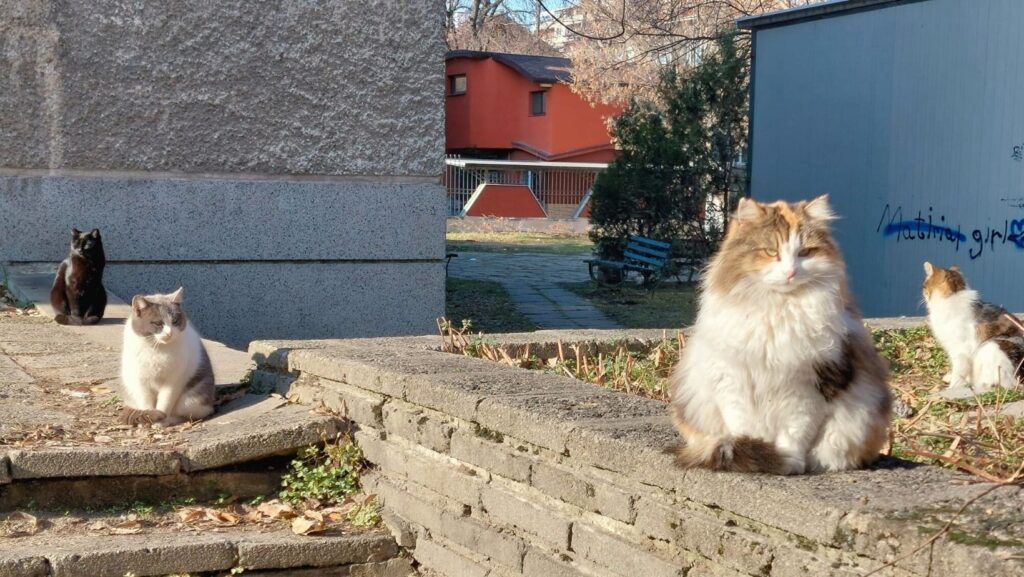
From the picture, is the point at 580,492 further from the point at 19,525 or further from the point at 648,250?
the point at 648,250

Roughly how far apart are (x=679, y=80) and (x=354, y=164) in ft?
33.1

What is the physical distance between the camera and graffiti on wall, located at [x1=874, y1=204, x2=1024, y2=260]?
483 inches

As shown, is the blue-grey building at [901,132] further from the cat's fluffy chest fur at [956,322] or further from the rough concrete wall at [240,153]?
the cat's fluffy chest fur at [956,322]

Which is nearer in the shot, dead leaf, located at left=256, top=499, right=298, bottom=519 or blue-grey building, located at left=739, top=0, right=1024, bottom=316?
dead leaf, located at left=256, top=499, right=298, bottom=519

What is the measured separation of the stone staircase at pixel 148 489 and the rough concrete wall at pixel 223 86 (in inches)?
136

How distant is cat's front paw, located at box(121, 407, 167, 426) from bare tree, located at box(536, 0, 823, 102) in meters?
12.6

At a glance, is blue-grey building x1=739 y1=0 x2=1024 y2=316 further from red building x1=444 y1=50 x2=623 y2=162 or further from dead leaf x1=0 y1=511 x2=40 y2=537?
red building x1=444 y1=50 x2=623 y2=162

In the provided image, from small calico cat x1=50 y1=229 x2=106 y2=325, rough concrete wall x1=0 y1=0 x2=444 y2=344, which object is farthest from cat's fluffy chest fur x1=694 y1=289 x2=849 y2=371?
rough concrete wall x1=0 y1=0 x2=444 y2=344

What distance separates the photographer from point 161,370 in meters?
5.02

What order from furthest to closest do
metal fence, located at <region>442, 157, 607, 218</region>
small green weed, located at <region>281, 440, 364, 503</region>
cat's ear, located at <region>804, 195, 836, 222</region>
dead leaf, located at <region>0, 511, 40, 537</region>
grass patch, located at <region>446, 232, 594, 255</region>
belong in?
metal fence, located at <region>442, 157, 607, 218</region>, grass patch, located at <region>446, 232, 594, 255</region>, small green weed, located at <region>281, 440, 364, 503</region>, dead leaf, located at <region>0, 511, 40, 537</region>, cat's ear, located at <region>804, 195, 836, 222</region>

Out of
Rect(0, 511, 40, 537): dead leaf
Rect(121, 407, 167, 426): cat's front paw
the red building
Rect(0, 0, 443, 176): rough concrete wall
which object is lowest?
Rect(0, 511, 40, 537): dead leaf

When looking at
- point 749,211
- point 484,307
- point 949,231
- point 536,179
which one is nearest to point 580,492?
point 749,211

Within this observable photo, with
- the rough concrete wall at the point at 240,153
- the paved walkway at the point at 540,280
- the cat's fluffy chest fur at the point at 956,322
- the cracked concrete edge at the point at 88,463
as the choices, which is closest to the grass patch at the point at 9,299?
the rough concrete wall at the point at 240,153

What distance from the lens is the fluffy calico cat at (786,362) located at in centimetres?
292
